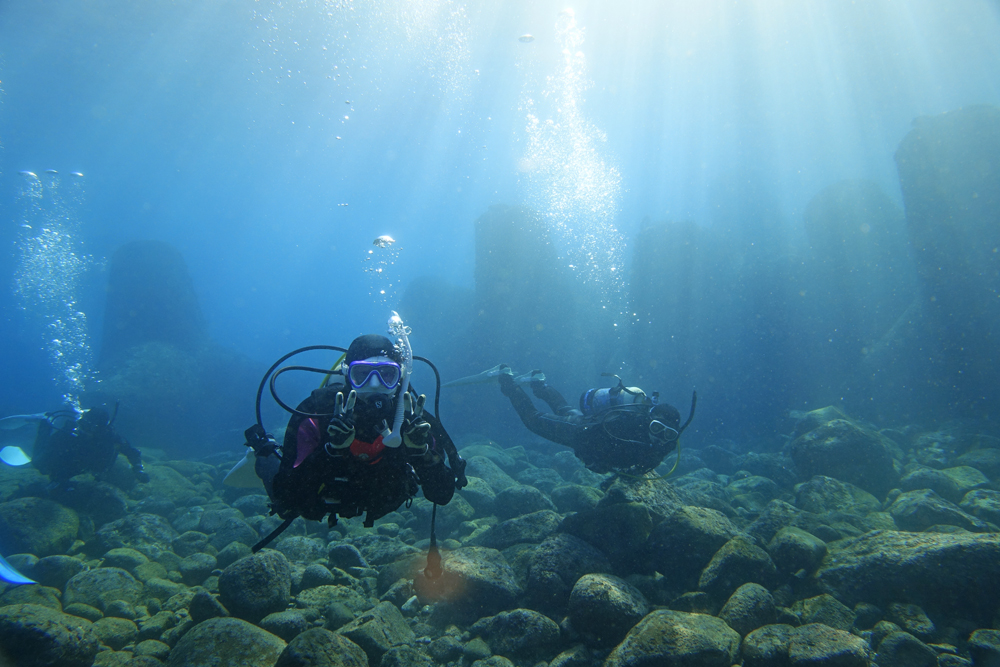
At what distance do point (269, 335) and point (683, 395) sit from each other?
185m

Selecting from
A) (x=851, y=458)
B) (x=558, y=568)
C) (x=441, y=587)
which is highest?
(x=851, y=458)

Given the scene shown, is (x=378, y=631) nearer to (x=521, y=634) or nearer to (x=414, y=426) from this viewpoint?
(x=521, y=634)

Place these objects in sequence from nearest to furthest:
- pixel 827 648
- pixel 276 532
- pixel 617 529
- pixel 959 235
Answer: pixel 276 532 < pixel 827 648 < pixel 617 529 < pixel 959 235

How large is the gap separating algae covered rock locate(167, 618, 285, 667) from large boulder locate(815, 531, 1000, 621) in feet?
19.3

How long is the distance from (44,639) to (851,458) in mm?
13708

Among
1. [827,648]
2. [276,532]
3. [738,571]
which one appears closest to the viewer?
[276,532]

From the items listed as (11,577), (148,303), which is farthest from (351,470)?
(148,303)

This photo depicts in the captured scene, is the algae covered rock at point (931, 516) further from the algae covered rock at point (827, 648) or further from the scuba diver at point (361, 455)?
the scuba diver at point (361, 455)

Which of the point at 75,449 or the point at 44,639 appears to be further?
the point at 75,449

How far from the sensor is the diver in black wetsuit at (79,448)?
9531 millimetres

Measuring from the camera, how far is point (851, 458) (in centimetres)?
939

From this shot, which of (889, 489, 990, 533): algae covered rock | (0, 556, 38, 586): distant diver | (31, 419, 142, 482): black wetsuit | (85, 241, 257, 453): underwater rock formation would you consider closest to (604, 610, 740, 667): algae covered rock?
(889, 489, 990, 533): algae covered rock

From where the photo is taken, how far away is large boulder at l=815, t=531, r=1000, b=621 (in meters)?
3.95

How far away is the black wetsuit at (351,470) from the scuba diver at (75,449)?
10165mm
